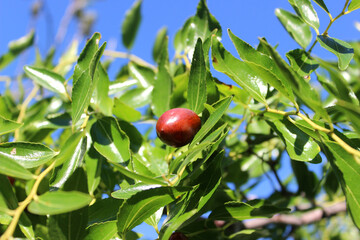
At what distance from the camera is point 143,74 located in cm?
196

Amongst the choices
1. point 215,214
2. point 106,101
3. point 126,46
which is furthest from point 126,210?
point 126,46

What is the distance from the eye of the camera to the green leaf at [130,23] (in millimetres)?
2298

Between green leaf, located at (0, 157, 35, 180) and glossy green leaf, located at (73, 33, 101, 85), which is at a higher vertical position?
glossy green leaf, located at (73, 33, 101, 85)

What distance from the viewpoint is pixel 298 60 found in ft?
4.32

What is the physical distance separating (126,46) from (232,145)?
900 millimetres

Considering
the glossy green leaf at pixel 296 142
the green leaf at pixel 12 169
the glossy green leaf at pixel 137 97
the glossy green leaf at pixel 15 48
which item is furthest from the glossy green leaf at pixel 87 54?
the glossy green leaf at pixel 15 48

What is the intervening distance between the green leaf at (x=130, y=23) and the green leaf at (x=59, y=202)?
154 cm

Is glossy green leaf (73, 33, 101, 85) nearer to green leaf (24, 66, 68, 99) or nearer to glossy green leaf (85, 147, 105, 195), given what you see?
glossy green leaf (85, 147, 105, 195)

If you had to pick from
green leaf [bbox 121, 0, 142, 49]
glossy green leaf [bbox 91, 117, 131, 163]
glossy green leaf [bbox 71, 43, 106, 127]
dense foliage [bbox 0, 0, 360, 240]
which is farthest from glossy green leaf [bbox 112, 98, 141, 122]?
green leaf [bbox 121, 0, 142, 49]

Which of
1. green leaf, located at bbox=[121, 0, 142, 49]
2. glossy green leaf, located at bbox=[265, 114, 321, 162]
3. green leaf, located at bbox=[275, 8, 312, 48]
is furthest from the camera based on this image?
green leaf, located at bbox=[121, 0, 142, 49]

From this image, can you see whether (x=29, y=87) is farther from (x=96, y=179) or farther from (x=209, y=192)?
(x=209, y=192)

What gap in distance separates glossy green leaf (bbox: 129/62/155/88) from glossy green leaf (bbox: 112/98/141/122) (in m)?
0.39

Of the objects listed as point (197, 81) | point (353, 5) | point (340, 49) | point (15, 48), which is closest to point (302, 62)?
point (340, 49)

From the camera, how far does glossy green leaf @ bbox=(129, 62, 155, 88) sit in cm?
194
